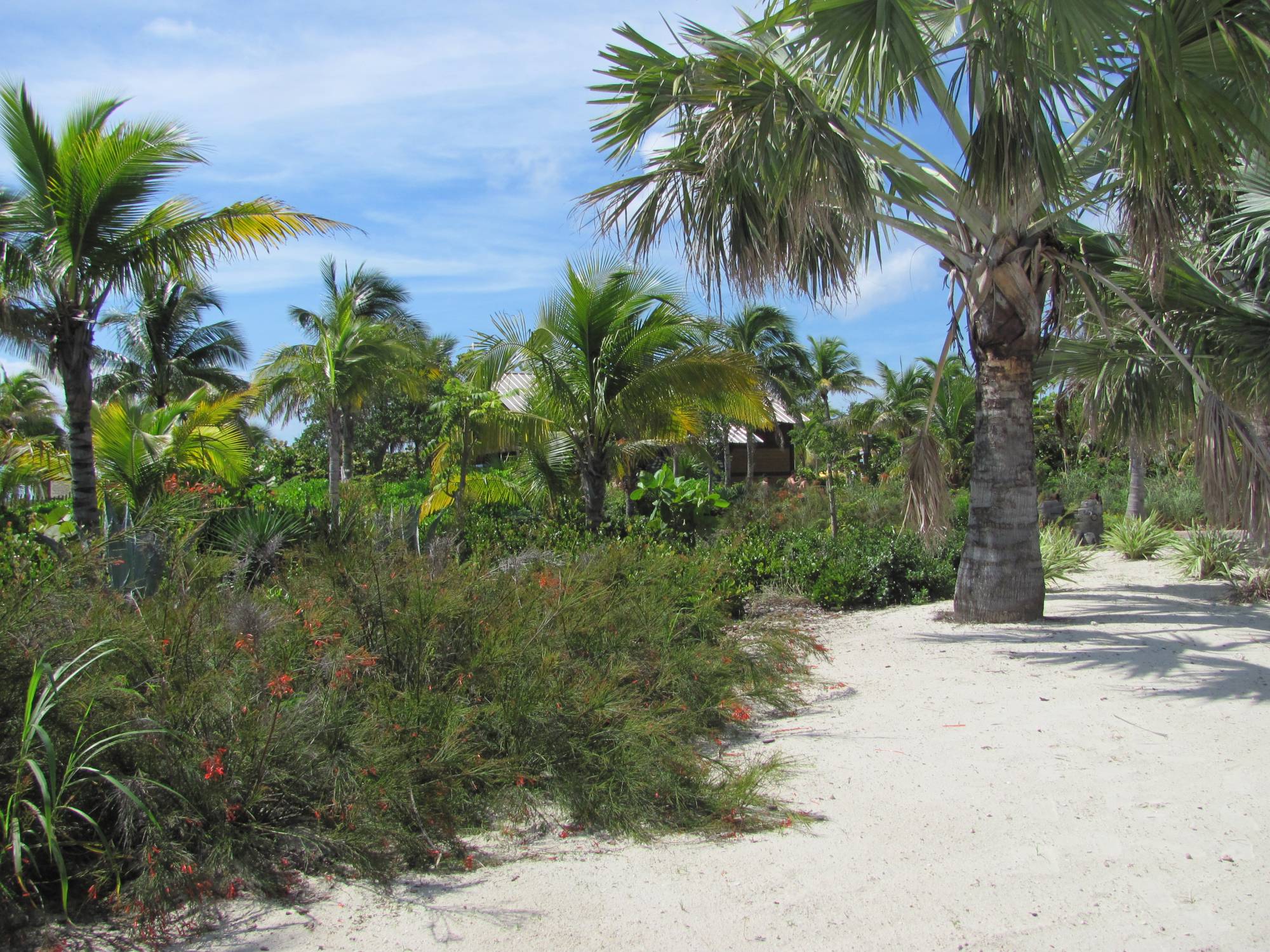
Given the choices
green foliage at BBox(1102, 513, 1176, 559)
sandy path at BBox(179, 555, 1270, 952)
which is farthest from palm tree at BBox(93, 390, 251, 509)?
green foliage at BBox(1102, 513, 1176, 559)

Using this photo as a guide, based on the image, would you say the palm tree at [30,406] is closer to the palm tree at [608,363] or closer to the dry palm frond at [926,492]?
the palm tree at [608,363]

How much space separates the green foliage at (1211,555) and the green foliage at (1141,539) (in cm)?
145

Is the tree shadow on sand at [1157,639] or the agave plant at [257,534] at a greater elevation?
the agave plant at [257,534]

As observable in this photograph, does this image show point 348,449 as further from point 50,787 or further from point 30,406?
point 50,787

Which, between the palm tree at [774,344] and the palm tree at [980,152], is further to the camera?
the palm tree at [774,344]

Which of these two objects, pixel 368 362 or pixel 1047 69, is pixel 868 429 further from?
pixel 1047 69

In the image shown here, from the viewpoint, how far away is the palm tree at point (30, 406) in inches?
1204

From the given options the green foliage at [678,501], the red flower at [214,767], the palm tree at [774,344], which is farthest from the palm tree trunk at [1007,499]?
the palm tree at [774,344]

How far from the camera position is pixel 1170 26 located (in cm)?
593

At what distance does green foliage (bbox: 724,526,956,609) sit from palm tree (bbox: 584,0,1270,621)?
1.80m

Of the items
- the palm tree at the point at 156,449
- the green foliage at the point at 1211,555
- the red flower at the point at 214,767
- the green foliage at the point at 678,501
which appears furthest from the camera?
the green foliage at the point at 678,501

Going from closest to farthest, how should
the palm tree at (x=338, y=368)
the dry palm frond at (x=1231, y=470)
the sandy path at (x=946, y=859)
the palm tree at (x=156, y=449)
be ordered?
the sandy path at (x=946, y=859), the dry palm frond at (x=1231, y=470), the palm tree at (x=156, y=449), the palm tree at (x=338, y=368)

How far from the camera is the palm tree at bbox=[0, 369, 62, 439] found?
100 feet

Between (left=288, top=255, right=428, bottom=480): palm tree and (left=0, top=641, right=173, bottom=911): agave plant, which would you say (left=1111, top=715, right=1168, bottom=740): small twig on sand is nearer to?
(left=0, top=641, right=173, bottom=911): agave plant
